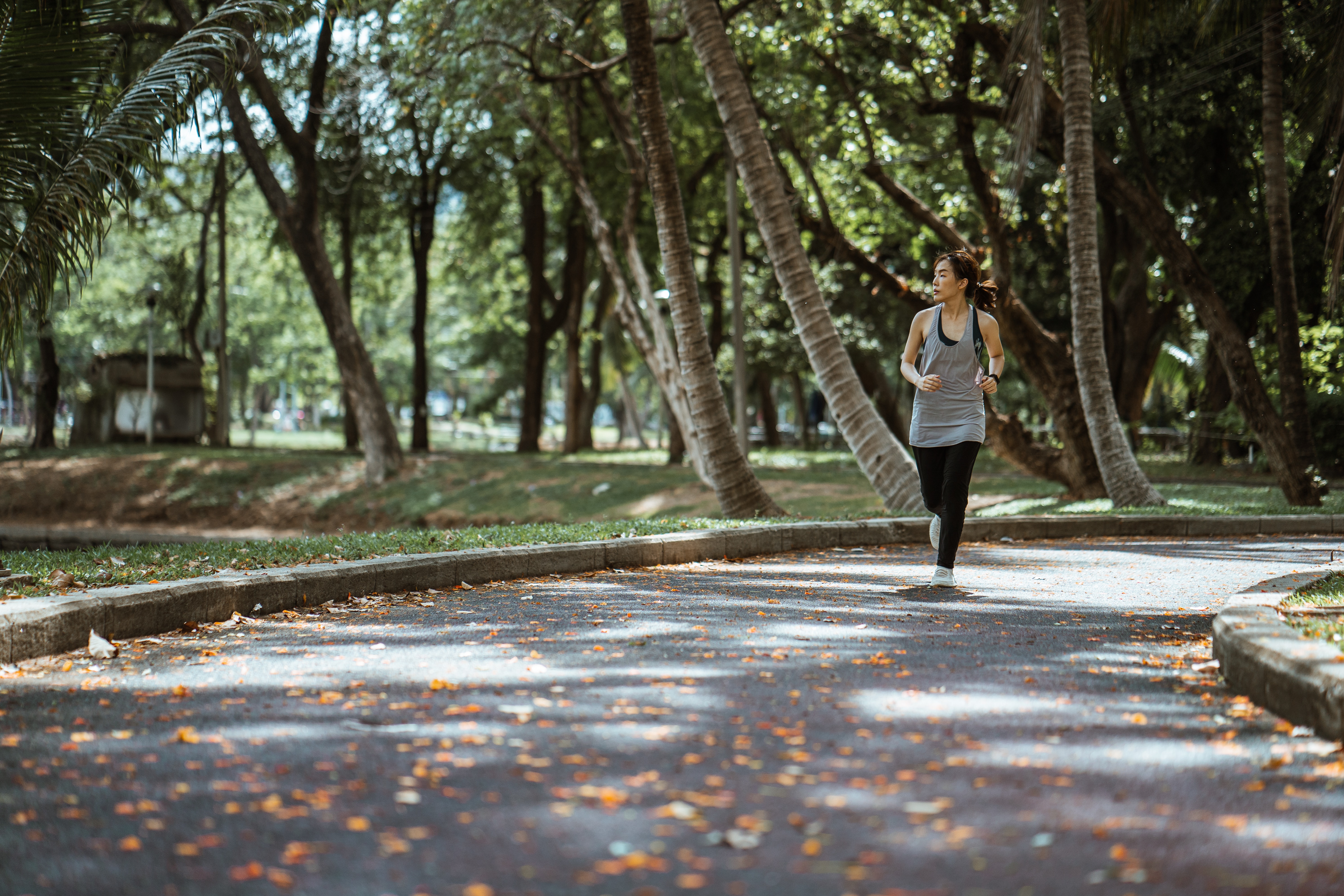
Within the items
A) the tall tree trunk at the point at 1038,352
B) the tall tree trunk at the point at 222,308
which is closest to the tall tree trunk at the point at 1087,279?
the tall tree trunk at the point at 1038,352

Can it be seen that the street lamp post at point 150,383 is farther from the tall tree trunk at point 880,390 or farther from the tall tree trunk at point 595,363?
the tall tree trunk at point 880,390

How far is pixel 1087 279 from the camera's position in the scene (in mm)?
13961

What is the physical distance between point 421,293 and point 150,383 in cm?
738

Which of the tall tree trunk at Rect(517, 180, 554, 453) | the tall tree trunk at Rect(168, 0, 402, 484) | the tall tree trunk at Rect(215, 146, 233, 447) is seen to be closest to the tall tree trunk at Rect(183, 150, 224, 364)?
the tall tree trunk at Rect(215, 146, 233, 447)

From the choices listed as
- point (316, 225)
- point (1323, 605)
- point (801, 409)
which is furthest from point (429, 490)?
point (801, 409)

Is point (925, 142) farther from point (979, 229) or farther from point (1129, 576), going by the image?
point (1129, 576)

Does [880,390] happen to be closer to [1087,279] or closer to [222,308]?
[1087,279]

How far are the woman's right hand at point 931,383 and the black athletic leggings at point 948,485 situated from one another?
0.37 meters

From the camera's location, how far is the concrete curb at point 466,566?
5.43 m

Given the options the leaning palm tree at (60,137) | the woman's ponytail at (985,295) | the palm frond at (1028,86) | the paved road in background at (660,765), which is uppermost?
the palm frond at (1028,86)

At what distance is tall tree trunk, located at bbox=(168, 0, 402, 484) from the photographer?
2041 cm

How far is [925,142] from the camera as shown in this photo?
21.5 metres

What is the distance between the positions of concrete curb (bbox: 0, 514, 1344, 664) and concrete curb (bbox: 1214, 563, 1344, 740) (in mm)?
4685

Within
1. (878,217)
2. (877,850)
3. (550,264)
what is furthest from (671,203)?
(550,264)
